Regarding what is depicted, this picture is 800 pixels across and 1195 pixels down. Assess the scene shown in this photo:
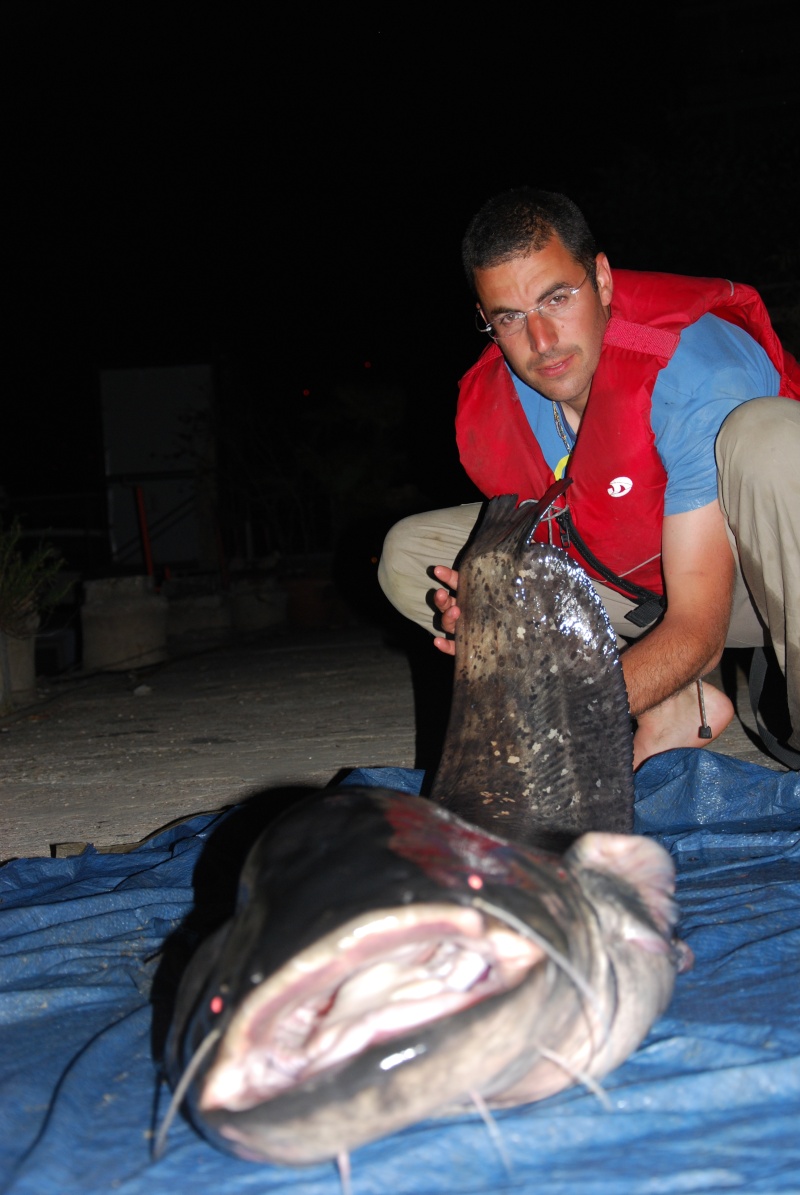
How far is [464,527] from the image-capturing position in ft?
10.5

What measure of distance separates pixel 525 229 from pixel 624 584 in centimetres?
100

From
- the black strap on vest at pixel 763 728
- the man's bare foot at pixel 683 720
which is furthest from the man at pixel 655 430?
the man's bare foot at pixel 683 720

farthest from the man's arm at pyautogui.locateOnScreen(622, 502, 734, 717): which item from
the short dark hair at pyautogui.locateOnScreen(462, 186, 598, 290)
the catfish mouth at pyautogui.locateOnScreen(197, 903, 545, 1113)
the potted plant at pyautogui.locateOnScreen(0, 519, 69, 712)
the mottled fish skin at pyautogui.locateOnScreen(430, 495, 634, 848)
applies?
the potted plant at pyautogui.locateOnScreen(0, 519, 69, 712)

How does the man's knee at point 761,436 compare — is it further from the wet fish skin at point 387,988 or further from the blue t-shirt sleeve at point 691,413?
the wet fish skin at point 387,988

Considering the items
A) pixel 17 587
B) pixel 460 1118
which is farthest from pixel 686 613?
pixel 17 587

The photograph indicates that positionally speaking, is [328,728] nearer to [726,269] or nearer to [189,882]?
[189,882]

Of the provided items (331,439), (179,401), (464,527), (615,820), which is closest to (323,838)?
(615,820)

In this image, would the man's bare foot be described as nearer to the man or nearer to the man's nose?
the man

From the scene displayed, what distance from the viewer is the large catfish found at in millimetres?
1000

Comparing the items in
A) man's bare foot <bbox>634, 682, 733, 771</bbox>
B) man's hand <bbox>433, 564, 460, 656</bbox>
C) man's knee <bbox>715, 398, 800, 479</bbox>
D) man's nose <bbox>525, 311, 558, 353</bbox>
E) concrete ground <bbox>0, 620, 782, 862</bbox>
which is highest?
man's nose <bbox>525, 311, 558, 353</bbox>

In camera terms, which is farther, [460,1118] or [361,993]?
[460,1118]

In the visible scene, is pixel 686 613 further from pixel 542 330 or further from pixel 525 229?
pixel 525 229

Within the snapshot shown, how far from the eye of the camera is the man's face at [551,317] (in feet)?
8.55

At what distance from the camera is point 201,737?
13.9 ft
